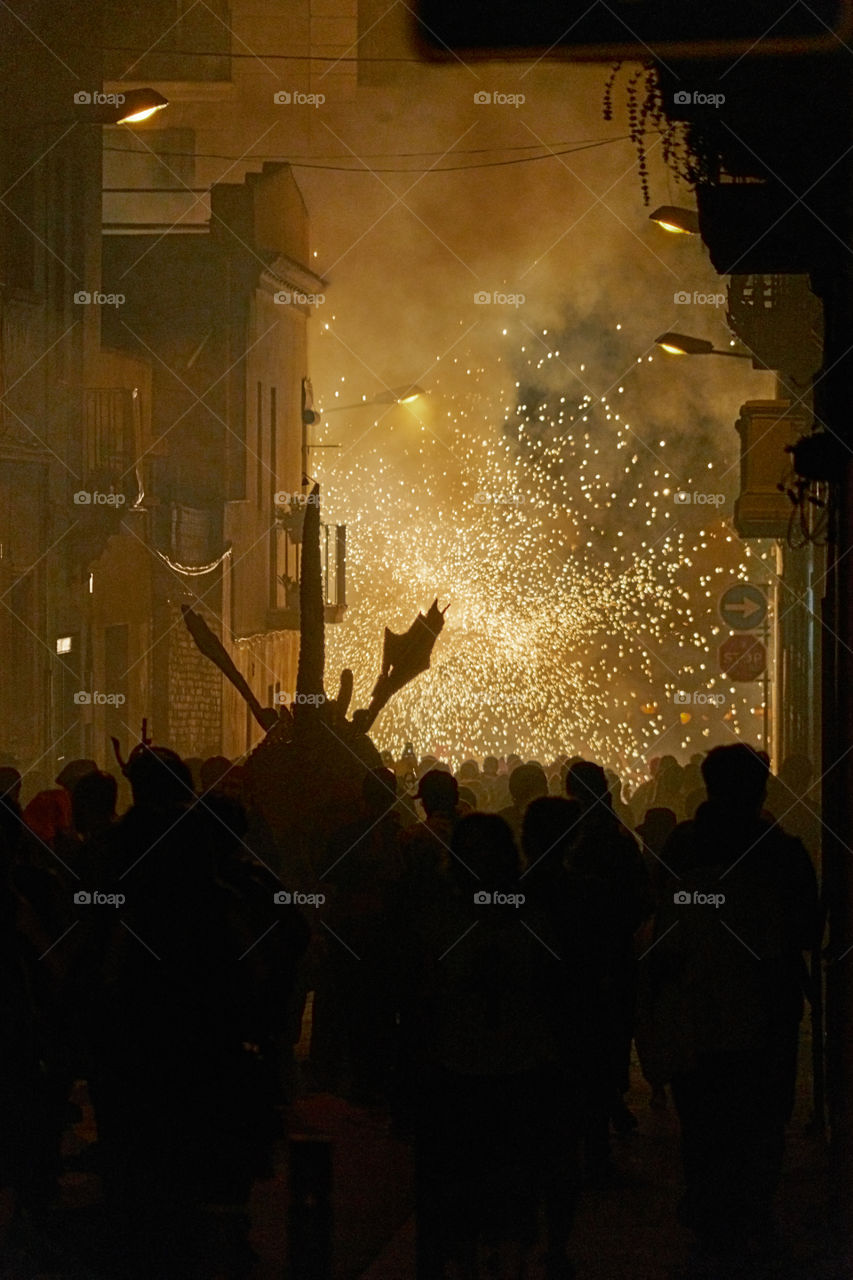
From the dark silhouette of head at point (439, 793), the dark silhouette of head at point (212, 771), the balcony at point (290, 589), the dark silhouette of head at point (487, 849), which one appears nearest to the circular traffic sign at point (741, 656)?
the dark silhouette of head at point (212, 771)

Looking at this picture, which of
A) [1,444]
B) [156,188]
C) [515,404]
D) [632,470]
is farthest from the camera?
[632,470]

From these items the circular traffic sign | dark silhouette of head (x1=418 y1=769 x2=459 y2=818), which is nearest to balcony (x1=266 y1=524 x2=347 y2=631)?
the circular traffic sign

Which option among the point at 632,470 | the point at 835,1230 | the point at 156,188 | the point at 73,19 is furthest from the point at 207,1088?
the point at 632,470

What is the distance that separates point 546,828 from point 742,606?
242 inches

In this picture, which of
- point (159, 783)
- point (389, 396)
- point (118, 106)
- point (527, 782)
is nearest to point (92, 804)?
point (159, 783)

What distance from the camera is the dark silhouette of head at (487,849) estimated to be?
191 inches

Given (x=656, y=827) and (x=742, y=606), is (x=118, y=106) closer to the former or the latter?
(x=742, y=606)

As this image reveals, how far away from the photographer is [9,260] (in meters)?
14.4

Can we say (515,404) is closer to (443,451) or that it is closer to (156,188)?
(443,451)

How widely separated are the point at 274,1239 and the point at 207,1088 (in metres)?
0.70

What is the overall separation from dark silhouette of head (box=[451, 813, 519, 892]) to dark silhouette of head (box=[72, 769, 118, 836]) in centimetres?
203

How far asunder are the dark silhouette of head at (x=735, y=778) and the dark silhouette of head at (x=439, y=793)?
2.40m

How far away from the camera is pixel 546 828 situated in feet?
18.0

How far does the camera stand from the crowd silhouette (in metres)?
4.82
